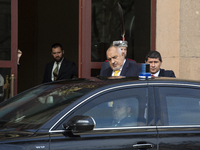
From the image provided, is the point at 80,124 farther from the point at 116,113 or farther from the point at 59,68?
the point at 59,68

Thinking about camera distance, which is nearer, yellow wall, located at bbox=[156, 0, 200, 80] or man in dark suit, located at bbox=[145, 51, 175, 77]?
man in dark suit, located at bbox=[145, 51, 175, 77]

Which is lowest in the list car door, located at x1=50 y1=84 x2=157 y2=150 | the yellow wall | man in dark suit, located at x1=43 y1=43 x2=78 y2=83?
car door, located at x1=50 y1=84 x2=157 y2=150

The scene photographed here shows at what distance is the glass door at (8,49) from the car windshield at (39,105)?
9.48 feet

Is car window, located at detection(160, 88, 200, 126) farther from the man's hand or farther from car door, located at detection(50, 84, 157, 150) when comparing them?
the man's hand

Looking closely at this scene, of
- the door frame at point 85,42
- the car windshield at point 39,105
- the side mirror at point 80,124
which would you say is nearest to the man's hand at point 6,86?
the door frame at point 85,42

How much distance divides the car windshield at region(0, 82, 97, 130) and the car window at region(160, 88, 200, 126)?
75cm

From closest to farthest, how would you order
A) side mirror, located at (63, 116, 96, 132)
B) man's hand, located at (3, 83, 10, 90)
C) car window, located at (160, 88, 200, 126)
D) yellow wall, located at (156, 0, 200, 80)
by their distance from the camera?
1. side mirror, located at (63, 116, 96, 132)
2. car window, located at (160, 88, 200, 126)
3. man's hand, located at (3, 83, 10, 90)
4. yellow wall, located at (156, 0, 200, 80)

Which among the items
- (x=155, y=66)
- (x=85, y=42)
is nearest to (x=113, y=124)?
(x=155, y=66)

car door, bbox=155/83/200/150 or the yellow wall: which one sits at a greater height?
the yellow wall

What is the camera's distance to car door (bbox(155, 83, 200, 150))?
371 centimetres

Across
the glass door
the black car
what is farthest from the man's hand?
the black car

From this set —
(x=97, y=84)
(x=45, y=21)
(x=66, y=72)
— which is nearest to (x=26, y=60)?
(x=45, y=21)

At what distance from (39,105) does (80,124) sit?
26.1 inches

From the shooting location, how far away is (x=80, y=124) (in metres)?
3.42
